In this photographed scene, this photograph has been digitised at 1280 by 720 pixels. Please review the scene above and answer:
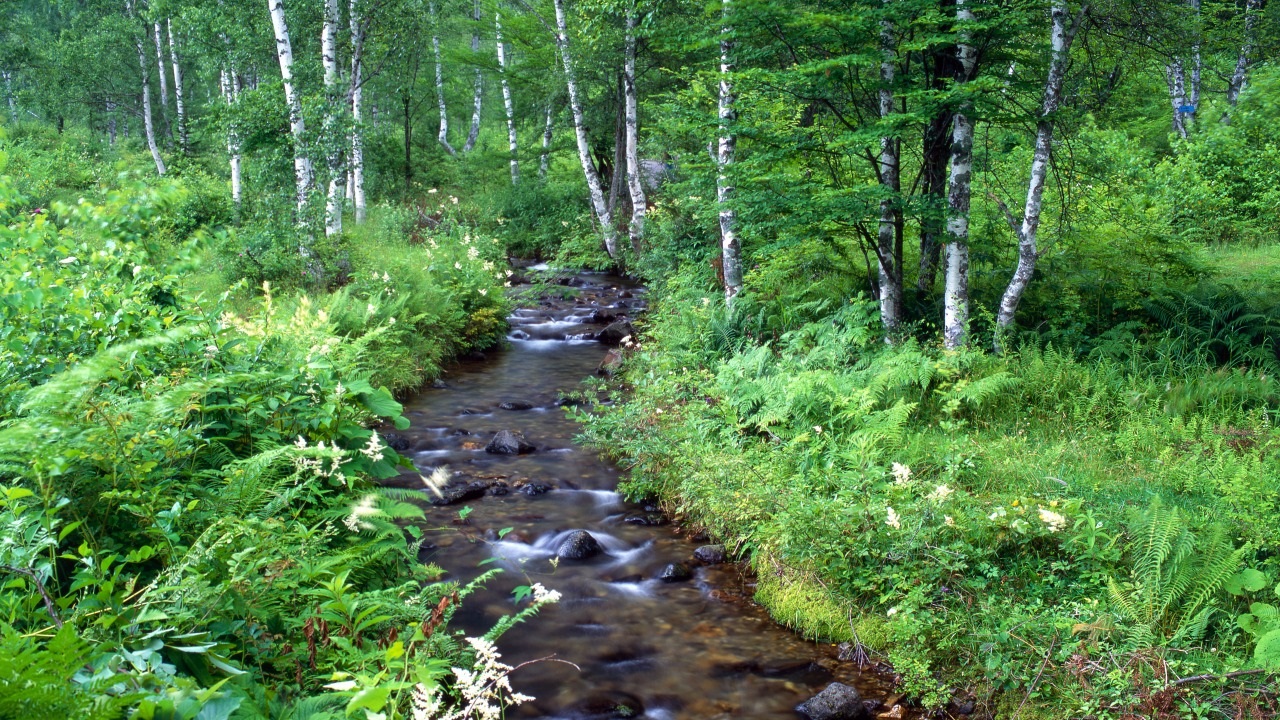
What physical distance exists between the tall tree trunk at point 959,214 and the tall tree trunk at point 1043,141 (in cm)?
48

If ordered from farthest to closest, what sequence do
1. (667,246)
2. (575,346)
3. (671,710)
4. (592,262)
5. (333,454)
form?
(592,262) < (667,246) < (575,346) < (671,710) < (333,454)

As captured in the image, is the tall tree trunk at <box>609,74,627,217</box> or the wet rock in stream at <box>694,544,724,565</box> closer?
the wet rock in stream at <box>694,544,724,565</box>

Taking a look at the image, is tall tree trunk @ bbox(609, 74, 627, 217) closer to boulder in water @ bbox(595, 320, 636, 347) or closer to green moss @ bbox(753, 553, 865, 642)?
boulder in water @ bbox(595, 320, 636, 347)

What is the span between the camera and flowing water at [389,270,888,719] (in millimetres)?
5344

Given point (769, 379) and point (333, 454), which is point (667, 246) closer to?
point (769, 379)

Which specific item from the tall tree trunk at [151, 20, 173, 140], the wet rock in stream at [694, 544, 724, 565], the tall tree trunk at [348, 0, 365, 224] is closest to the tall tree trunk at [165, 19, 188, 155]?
the tall tree trunk at [151, 20, 173, 140]

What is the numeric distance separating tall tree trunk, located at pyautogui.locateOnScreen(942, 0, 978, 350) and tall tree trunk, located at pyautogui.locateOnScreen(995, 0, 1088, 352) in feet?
1.57

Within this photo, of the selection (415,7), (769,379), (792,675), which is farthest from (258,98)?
(792,675)

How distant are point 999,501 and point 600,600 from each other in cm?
332

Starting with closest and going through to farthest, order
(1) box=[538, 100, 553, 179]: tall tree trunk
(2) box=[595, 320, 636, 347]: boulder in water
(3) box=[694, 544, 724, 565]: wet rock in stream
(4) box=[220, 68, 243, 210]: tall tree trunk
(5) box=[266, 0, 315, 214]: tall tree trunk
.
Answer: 1. (3) box=[694, 544, 724, 565]: wet rock in stream
2. (5) box=[266, 0, 315, 214]: tall tree trunk
3. (4) box=[220, 68, 243, 210]: tall tree trunk
4. (2) box=[595, 320, 636, 347]: boulder in water
5. (1) box=[538, 100, 553, 179]: tall tree trunk

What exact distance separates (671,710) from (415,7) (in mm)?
18416

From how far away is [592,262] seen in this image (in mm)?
22703

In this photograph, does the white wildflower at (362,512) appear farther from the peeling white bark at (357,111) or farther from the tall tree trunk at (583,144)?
the tall tree trunk at (583,144)

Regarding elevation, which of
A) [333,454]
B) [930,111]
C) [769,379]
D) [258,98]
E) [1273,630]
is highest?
[258,98]
